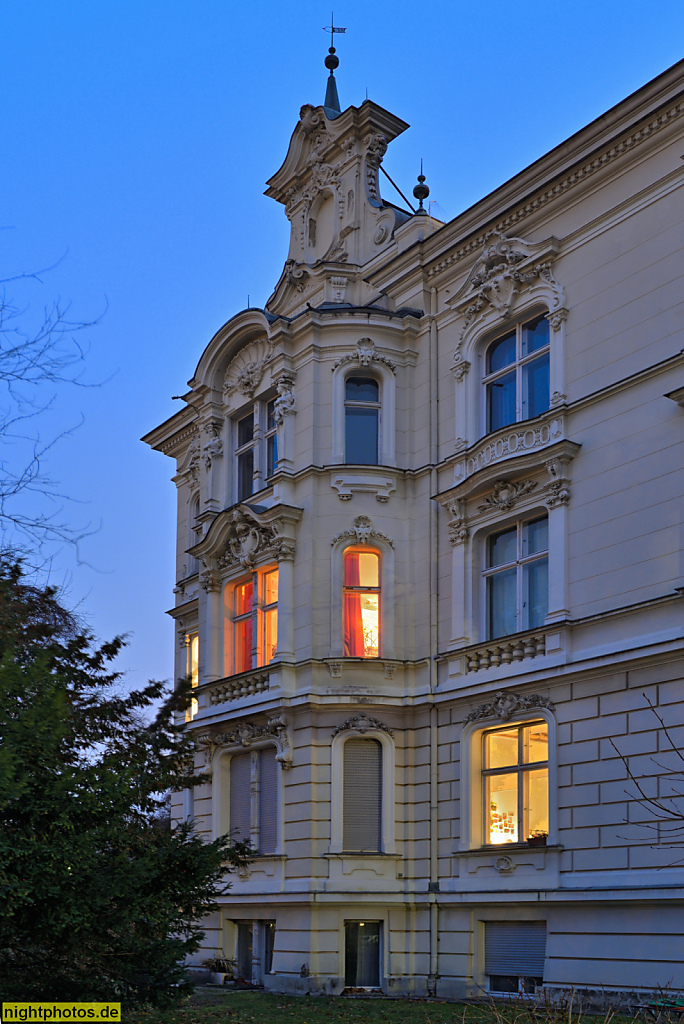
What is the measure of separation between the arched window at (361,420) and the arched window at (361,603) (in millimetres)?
2026

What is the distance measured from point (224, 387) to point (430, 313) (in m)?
5.67

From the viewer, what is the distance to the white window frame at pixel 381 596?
23562 millimetres

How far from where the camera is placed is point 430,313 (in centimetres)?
2517

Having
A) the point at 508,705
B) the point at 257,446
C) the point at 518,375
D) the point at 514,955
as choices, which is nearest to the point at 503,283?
the point at 518,375

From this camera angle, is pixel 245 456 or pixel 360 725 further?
pixel 245 456

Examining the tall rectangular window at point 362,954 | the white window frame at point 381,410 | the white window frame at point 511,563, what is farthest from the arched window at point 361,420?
the tall rectangular window at point 362,954

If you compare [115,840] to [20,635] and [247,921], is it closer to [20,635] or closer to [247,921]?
[20,635]

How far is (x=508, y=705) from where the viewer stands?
69.3 feet

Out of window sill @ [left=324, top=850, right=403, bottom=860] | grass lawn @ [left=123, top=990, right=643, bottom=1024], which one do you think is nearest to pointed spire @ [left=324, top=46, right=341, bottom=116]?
window sill @ [left=324, top=850, right=403, bottom=860]

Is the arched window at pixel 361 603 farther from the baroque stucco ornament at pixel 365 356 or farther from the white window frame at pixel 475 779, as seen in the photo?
the baroque stucco ornament at pixel 365 356

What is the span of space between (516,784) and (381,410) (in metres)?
8.18

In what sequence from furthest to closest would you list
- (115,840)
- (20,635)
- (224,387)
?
(224,387), (20,635), (115,840)

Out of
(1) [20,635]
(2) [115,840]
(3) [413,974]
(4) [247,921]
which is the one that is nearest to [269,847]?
(4) [247,921]

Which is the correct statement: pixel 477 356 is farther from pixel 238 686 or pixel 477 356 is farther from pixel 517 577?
pixel 238 686
